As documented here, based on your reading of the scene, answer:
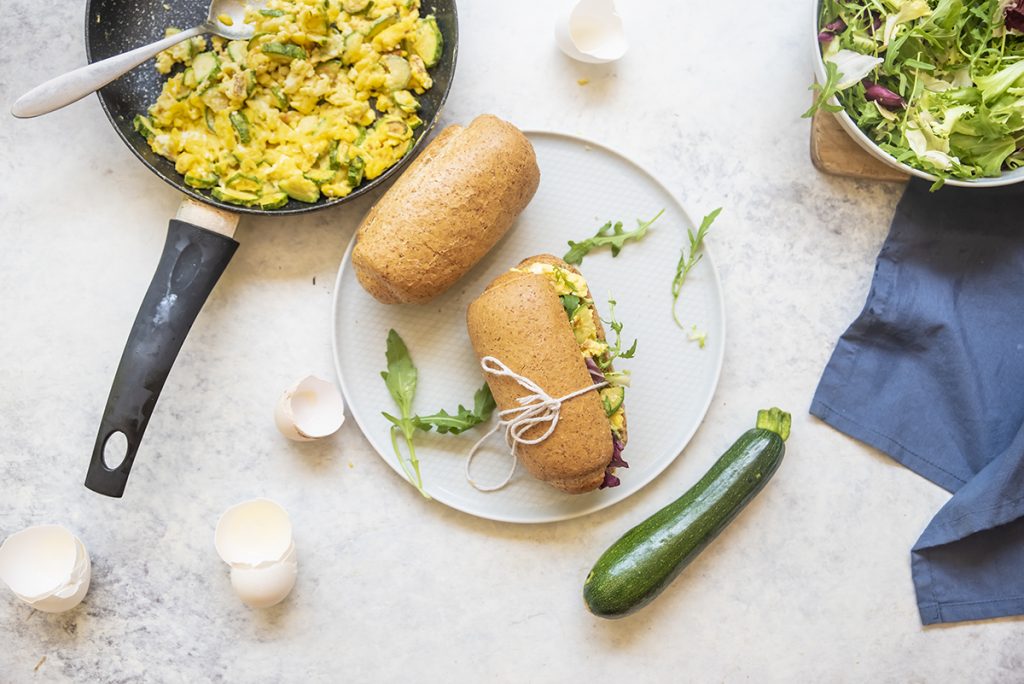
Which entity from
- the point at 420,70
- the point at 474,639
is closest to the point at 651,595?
the point at 474,639

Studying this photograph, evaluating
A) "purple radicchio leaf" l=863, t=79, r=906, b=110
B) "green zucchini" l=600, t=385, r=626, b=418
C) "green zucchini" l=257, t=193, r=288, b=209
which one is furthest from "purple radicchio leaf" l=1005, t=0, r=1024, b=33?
"green zucchini" l=257, t=193, r=288, b=209

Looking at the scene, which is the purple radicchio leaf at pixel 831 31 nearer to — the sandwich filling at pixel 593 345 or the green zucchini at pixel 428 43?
the sandwich filling at pixel 593 345

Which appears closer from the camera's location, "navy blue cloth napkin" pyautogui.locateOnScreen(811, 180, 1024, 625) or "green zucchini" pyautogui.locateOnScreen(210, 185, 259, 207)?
"green zucchini" pyautogui.locateOnScreen(210, 185, 259, 207)

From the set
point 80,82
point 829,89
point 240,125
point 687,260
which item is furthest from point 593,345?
point 80,82

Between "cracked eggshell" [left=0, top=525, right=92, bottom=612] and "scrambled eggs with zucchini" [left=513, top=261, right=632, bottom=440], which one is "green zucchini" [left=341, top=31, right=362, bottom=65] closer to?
"scrambled eggs with zucchini" [left=513, top=261, right=632, bottom=440]

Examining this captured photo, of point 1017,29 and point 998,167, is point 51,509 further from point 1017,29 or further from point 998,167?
point 1017,29

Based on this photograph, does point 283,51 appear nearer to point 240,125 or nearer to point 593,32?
point 240,125
